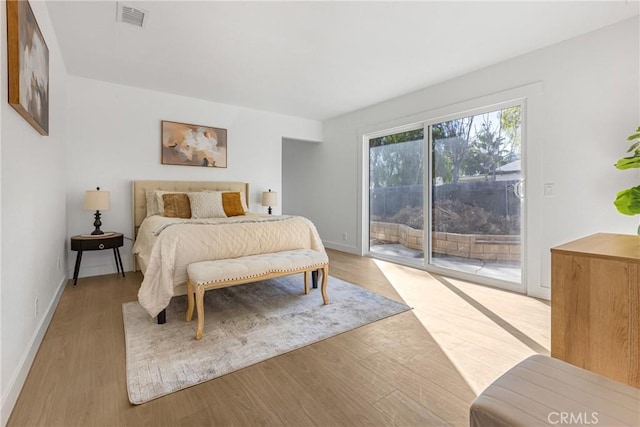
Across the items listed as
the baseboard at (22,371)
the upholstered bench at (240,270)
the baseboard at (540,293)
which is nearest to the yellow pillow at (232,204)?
the upholstered bench at (240,270)

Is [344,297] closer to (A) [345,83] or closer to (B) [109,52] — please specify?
(A) [345,83]

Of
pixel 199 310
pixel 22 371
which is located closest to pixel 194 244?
pixel 199 310

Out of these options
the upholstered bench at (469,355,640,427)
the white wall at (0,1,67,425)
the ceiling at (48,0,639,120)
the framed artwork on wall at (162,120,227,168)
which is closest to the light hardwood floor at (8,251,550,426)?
the white wall at (0,1,67,425)

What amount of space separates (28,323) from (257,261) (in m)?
1.43

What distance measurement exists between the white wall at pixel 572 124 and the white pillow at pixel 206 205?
3.28 meters

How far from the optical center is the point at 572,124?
108 inches

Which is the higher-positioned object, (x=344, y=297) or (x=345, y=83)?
(x=345, y=83)

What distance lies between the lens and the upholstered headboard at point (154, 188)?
3957 millimetres

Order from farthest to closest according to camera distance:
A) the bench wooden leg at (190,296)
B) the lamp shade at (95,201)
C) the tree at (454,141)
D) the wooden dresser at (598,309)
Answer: the tree at (454,141) → the lamp shade at (95,201) → the bench wooden leg at (190,296) → the wooden dresser at (598,309)

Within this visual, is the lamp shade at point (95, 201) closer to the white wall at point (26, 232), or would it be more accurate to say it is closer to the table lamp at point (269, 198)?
the white wall at point (26, 232)

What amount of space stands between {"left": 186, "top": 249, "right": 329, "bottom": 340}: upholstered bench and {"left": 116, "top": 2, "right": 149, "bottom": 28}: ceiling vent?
2.08 metres

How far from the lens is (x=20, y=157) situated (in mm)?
1621

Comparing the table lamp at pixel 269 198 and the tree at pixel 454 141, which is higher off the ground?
Result: the tree at pixel 454 141

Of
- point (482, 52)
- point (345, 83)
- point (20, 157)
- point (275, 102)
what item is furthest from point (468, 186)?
point (20, 157)
